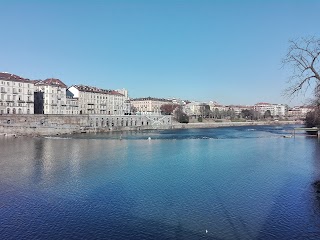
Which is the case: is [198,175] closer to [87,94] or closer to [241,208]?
[241,208]

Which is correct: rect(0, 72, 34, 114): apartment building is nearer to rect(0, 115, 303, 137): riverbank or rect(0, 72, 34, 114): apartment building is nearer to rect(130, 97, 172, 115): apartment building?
rect(0, 115, 303, 137): riverbank

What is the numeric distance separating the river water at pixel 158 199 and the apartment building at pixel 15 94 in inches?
1366

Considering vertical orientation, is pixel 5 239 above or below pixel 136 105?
below

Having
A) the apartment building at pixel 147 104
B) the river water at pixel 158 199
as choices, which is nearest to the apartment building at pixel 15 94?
the river water at pixel 158 199

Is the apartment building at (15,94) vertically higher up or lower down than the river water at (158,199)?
higher up

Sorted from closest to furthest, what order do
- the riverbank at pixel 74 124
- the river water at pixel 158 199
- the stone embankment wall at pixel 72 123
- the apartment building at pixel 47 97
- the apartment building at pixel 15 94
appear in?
the river water at pixel 158 199 → the riverbank at pixel 74 124 → the stone embankment wall at pixel 72 123 → the apartment building at pixel 15 94 → the apartment building at pixel 47 97

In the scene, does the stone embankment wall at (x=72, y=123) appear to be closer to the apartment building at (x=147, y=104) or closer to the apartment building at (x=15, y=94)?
the apartment building at (x=15, y=94)

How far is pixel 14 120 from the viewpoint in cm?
5500

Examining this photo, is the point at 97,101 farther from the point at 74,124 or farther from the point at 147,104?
the point at 147,104

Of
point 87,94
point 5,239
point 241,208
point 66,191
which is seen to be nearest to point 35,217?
point 5,239

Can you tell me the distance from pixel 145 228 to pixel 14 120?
48817 millimetres

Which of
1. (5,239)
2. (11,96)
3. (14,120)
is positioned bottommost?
(5,239)

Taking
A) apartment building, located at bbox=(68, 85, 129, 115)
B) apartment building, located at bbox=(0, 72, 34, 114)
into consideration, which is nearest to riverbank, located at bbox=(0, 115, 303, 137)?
apartment building, located at bbox=(0, 72, 34, 114)

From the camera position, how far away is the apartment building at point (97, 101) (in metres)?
87.9
